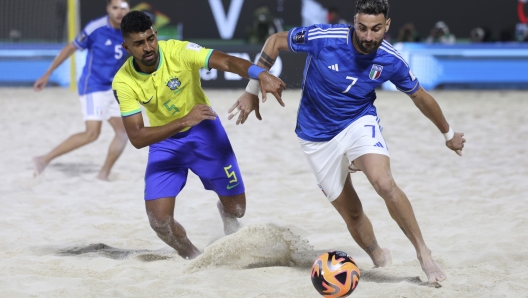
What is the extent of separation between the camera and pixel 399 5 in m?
18.3

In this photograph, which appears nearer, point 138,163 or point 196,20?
point 138,163

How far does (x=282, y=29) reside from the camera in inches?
699

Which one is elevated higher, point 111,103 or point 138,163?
point 111,103

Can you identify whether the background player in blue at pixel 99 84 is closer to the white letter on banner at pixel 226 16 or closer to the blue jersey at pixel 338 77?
the blue jersey at pixel 338 77

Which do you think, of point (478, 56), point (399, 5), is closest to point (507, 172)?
point (478, 56)

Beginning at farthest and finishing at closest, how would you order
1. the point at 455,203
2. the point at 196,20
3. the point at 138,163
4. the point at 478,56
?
the point at 196,20 < the point at 478,56 < the point at 138,163 < the point at 455,203

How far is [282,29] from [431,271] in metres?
14.6

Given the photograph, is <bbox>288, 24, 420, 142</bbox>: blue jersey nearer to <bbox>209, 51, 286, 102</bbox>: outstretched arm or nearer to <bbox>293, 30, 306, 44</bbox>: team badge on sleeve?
<bbox>293, 30, 306, 44</bbox>: team badge on sleeve

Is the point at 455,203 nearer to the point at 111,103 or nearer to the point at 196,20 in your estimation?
the point at 111,103

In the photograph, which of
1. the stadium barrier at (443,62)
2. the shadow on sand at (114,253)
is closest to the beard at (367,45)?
the shadow on sand at (114,253)

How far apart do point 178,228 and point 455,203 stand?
2741mm

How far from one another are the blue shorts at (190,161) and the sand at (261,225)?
43 cm

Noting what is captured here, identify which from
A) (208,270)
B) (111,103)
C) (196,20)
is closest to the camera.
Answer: (208,270)

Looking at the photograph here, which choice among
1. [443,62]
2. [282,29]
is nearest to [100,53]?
[443,62]
